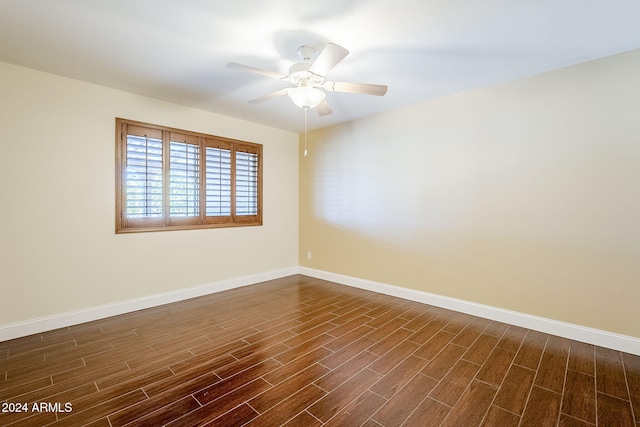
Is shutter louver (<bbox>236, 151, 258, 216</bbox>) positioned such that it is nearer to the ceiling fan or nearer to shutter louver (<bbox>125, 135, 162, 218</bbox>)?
shutter louver (<bbox>125, 135, 162, 218</bbox>)

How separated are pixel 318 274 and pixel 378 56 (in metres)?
3.54

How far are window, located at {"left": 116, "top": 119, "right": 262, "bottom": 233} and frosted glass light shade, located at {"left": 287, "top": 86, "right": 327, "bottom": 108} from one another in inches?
83.2

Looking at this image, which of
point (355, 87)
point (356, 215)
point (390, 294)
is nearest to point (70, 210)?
point (355, 87)

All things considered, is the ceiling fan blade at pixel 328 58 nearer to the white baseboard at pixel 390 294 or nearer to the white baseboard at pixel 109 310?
the white baseboard at pixel 390 294

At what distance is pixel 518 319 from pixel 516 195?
4.26 feet

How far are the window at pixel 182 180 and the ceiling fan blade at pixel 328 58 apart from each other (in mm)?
2409

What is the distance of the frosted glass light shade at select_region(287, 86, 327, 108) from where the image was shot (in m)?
2.35

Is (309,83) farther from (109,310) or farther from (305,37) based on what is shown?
(109,310)

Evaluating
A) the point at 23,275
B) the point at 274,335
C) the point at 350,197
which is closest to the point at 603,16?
the point at 350,197

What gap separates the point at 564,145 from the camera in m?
2.72

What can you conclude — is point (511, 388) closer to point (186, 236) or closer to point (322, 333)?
point (322, 333)

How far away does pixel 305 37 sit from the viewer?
7.34ft

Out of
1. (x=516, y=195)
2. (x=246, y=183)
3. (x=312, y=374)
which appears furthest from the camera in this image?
(x=246, y=183)

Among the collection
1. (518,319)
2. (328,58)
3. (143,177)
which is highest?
(328,58)
